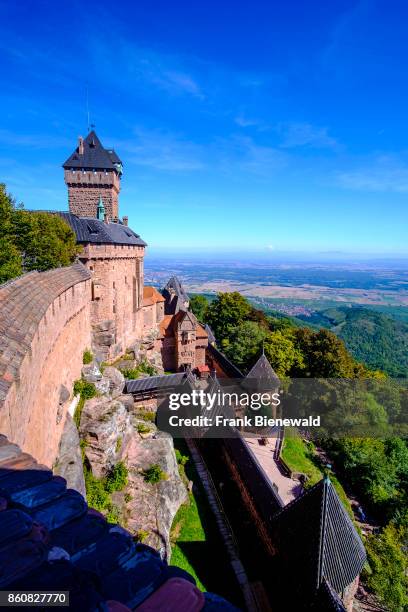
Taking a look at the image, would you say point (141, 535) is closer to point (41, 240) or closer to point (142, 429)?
point (142, 429)

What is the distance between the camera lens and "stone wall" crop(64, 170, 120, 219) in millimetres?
25203

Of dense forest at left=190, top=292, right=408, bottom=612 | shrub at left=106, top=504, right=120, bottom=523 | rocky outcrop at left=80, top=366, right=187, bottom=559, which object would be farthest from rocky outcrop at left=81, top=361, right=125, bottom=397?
dense forest at left=190, top=292, right=408, bottom=612

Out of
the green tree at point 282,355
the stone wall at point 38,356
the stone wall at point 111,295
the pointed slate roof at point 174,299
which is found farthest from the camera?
the pointed slate roof at point 174,299

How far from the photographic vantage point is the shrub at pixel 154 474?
1548 centimetres

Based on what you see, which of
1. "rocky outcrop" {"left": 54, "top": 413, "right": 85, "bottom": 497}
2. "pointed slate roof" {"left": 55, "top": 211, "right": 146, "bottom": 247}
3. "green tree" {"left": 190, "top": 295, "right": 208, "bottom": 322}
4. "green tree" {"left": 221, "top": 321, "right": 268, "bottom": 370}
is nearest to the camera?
"rocky outcrop" {"left": 54, "top": 413, "right": 85, "bottom": 497}

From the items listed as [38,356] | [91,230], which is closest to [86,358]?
[91,230]

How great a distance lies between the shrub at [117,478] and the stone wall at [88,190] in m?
19.5

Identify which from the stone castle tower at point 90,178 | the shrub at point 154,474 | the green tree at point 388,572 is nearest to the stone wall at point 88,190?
the stone castle tower at point 90,178

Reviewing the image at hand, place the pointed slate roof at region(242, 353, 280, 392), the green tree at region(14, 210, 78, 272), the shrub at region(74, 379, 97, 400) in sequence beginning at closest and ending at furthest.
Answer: the shrub at region(74, 379, 97, 400), the green tree at region(14, 210, 78, 272), the pointed slate roof at region(242, 353, 280, 392)

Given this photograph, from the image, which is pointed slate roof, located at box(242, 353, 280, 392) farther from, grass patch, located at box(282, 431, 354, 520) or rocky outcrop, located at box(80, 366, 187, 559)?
rocky outcrop, located at box(80, 366, 187, 559)

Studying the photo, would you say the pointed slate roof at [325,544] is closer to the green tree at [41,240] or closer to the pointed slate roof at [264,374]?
the pointed slate roof at [264,374]

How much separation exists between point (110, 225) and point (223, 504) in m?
20.0

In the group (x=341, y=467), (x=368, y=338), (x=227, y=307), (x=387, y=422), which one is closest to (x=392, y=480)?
(x=341, y=467)

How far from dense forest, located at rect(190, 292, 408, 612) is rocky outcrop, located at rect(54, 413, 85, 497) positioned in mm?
13810
